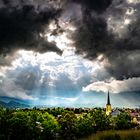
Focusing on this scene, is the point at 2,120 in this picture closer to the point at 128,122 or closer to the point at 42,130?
the point at 42,130

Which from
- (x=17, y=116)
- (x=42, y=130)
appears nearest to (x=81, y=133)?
(x=42, y=130)

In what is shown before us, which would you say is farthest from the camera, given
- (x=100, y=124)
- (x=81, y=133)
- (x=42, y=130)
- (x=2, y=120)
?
(x=100, y=124)

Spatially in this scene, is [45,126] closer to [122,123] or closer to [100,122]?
[100,122]

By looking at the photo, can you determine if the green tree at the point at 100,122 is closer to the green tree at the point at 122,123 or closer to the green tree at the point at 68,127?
the green tree at the point at 122,123

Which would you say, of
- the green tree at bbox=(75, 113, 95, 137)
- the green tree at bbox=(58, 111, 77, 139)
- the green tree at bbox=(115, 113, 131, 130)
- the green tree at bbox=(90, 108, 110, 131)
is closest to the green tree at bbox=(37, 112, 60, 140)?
the green tree at bbox=(58, 111, 77, 139)

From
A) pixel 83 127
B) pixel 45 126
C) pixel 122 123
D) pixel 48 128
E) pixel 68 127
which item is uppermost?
pixel 122 123

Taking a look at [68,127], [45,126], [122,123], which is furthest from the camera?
[122,123]

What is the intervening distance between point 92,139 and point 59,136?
948 centimetres

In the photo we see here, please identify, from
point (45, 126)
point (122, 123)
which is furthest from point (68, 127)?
point (122, 123)

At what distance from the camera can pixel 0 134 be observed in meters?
81.4

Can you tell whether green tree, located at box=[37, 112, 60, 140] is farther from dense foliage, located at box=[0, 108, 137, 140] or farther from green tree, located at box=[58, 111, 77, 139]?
green tree, located at box=[58, 111, 77, 139]

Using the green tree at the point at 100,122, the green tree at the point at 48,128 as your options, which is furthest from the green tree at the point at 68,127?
the green tree at the point at 100,122

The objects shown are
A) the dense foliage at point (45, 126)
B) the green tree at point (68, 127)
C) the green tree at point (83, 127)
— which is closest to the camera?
the dense foliage at point (45, 126)

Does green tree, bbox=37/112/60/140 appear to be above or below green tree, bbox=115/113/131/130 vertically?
below
